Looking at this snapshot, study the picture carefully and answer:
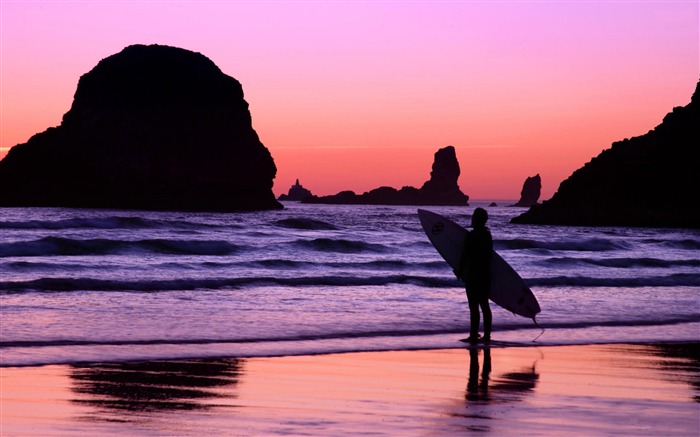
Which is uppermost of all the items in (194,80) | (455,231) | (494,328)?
(194,80)

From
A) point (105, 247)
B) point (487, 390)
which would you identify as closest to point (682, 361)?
point (487, 390)

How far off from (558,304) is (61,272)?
10795 millimetres

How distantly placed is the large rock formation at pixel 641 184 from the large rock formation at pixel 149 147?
69.0 m

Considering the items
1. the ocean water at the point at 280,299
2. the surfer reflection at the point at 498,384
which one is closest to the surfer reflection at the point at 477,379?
the surfer reflection at the point at 498,384

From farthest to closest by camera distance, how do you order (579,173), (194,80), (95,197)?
(194,80)
(95,197)
(579,173)

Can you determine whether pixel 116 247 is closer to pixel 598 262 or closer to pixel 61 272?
pixel 61 272

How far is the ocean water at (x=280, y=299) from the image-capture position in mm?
12367

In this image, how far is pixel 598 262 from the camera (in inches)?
1235

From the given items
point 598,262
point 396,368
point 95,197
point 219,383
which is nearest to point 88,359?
point 219,383

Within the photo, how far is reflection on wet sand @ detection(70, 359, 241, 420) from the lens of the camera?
7.97 metres

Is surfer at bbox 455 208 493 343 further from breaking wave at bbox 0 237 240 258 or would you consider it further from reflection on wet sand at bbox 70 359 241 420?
breaking wave at bbox 0 237 240 258

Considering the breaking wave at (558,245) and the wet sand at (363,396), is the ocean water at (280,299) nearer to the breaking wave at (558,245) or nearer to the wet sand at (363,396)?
the wet sand at (363,396)

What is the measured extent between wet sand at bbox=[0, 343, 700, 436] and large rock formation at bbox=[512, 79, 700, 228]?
240 ft

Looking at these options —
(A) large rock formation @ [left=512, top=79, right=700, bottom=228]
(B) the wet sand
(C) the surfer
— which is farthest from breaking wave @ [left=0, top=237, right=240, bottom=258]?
(A) large rock formation @ [left=512, top=79, right=700, bottom=228]
